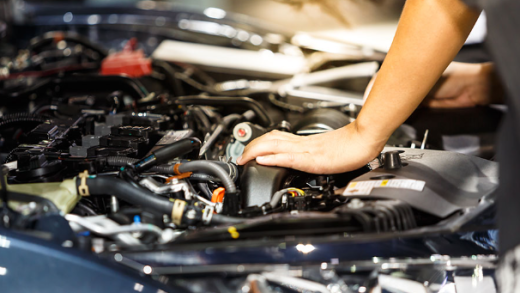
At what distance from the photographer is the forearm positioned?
757 millimetres

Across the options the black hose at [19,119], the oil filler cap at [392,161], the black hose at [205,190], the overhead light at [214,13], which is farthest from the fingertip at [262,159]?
the overhead light at [214,13]

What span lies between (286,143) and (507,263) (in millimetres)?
481

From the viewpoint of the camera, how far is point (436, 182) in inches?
31.3

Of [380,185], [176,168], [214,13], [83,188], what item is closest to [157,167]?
[176,168]

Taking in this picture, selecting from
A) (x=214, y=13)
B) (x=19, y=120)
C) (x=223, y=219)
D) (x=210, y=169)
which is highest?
(x=214, y=13)

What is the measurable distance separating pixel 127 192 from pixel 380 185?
1.50 ft

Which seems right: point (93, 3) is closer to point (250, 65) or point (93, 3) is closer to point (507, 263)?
point (250, 65)

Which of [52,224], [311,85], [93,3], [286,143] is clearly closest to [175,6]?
[93,3]

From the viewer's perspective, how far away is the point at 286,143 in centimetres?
90

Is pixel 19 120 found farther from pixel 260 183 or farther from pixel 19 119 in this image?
pixel 260 183

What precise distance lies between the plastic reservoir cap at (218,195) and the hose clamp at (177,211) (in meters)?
0.11

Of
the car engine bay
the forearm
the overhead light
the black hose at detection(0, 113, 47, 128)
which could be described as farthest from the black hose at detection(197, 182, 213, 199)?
the overhead light

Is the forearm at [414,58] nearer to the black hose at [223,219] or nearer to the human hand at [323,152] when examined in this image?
the human hand at [323,152]

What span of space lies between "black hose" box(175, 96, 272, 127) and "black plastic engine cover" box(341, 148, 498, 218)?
43 cm
